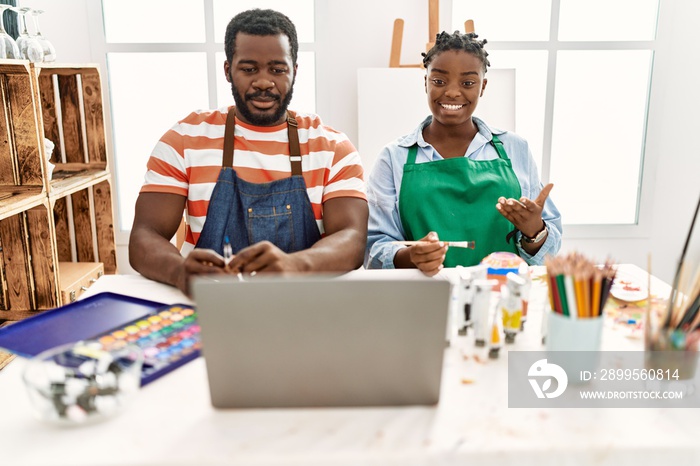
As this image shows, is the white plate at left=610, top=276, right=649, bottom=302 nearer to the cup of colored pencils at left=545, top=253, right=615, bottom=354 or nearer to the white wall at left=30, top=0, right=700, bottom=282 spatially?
the cup of colored pencils at left=545, top=253, right=615, bottom=354

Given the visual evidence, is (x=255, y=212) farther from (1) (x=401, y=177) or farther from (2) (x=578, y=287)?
(2) (x=578, y=287)

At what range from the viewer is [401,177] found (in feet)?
5.86

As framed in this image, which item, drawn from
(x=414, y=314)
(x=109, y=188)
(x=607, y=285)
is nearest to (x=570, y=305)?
(x=607, y=285)

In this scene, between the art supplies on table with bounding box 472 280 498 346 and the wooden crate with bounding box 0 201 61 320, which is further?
the wooden crate with bounding box 0 201 61 320

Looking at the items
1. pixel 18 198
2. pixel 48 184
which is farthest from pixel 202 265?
pixel 48 184

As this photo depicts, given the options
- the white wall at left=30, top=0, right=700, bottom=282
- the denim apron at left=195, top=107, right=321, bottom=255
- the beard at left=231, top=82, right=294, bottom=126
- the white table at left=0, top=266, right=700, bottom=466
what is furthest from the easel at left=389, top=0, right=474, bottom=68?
the white table at left=0, top=266, right=700, bottom=466

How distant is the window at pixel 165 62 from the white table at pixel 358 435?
2408 millimetres

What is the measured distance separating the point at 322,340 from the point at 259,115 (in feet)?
3.25

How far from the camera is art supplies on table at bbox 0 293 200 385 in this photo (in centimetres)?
93

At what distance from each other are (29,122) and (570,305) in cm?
210

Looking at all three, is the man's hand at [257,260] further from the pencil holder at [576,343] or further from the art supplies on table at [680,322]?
the art supplies on table at [680,322]

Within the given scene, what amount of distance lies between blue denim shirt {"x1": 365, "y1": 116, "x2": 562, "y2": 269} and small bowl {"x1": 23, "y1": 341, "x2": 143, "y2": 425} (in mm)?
945

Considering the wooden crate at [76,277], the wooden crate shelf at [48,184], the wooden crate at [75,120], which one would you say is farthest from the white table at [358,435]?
the wooden crate at [75,120]

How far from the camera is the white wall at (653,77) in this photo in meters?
2.86
